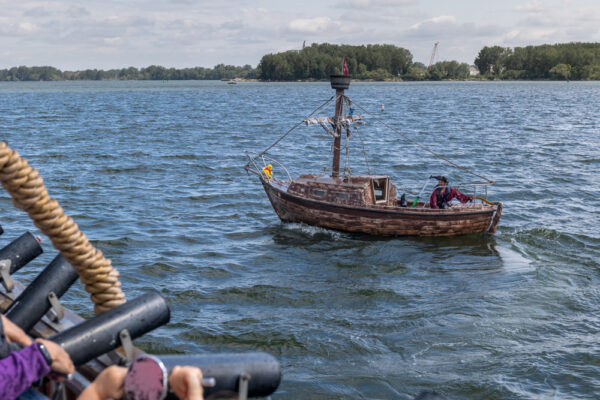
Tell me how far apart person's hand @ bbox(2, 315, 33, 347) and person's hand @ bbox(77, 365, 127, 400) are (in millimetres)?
1110

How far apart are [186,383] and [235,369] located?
34 cm

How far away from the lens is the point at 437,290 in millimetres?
16531

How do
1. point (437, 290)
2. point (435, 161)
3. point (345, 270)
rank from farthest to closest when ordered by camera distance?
point (435, 161), point (345, 270), point (437, 290)

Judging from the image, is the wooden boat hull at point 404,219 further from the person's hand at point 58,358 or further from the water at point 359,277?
the person's hand at point 58,358

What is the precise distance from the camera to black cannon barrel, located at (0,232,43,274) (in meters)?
6.21

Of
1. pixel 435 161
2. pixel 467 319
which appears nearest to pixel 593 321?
pixel 467 319

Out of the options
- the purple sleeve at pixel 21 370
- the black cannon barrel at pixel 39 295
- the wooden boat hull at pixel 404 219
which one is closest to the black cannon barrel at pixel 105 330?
the purple sleeve at pixel 21 370

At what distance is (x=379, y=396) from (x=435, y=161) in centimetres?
3063

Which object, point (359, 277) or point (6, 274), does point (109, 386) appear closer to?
point (6, 274)

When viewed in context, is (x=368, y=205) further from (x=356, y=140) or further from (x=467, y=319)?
(x=356, y=140)

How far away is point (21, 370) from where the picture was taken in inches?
153

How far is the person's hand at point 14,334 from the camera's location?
14.6 ft

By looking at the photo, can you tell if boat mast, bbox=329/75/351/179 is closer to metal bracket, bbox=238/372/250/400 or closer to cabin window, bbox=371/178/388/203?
cabin window, bbox=371/178/388/203

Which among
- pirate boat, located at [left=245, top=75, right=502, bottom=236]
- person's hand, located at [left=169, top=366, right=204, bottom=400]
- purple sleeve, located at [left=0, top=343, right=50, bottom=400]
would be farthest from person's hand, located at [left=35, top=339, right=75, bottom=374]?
pirate boat, located at [left=245, top=75, right=502, bottom=236]
